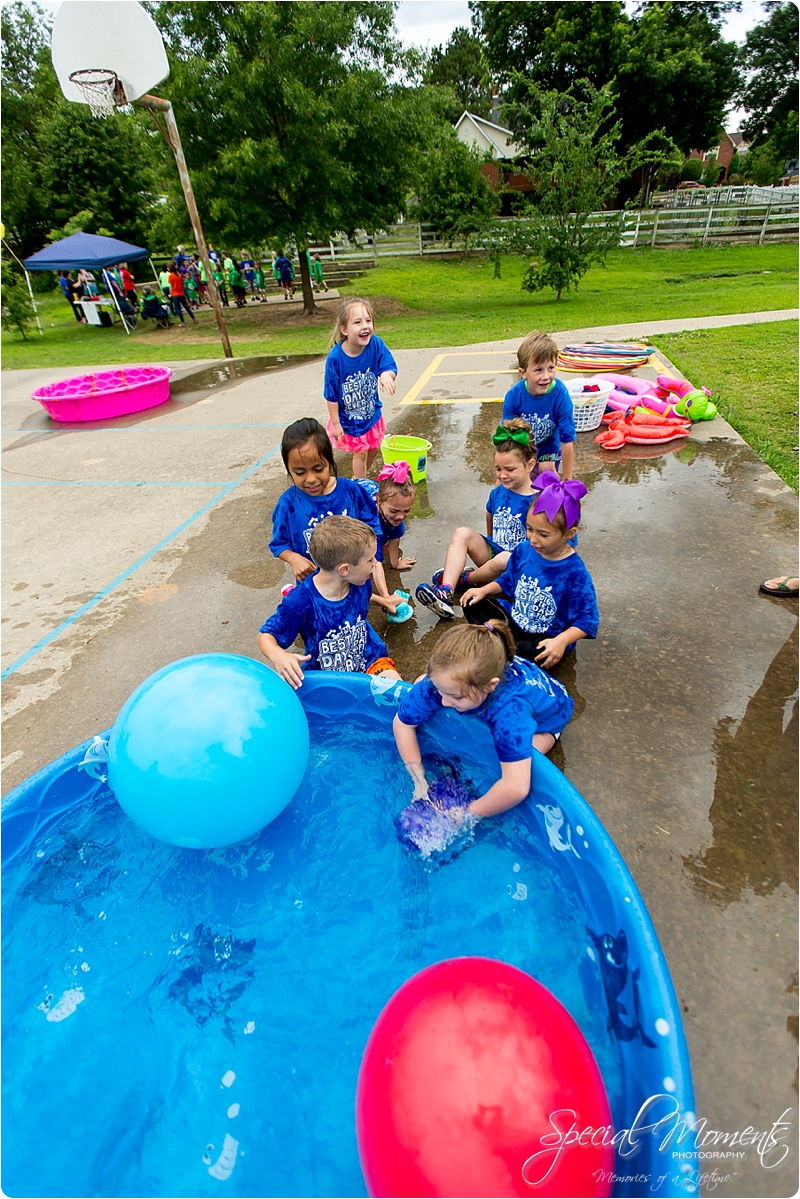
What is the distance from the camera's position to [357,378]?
5027 millimetres

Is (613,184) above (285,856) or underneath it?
above

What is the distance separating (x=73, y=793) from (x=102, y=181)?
115ft

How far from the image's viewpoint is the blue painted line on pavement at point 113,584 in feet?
13.9

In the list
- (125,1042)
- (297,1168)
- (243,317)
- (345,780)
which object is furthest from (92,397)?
(243,317)

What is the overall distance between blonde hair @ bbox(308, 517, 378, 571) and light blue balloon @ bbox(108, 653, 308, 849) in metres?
0.70

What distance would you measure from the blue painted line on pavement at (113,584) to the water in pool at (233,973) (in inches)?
70.9

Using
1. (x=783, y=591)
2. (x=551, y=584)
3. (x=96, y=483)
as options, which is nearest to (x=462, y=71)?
(x=96, y=483)

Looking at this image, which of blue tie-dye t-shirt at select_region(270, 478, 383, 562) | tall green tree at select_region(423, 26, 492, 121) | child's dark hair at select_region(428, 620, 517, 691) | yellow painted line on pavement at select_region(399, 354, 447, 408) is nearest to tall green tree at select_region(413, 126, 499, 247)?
yellow painted line on pavement at select_region(399, 354, 447, 408)

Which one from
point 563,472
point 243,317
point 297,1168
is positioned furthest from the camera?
point 243,317

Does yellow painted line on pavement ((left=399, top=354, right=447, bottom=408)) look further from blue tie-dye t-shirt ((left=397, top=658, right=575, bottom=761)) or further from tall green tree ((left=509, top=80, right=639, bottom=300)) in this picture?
tall green tree ((left=509, top=80, right=639, bottom=300))

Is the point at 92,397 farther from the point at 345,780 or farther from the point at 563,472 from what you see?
the point at 345,780

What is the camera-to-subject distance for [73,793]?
2.91 metres

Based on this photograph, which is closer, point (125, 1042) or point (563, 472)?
point (125, 1042)

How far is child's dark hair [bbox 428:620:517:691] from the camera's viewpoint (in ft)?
7.64
